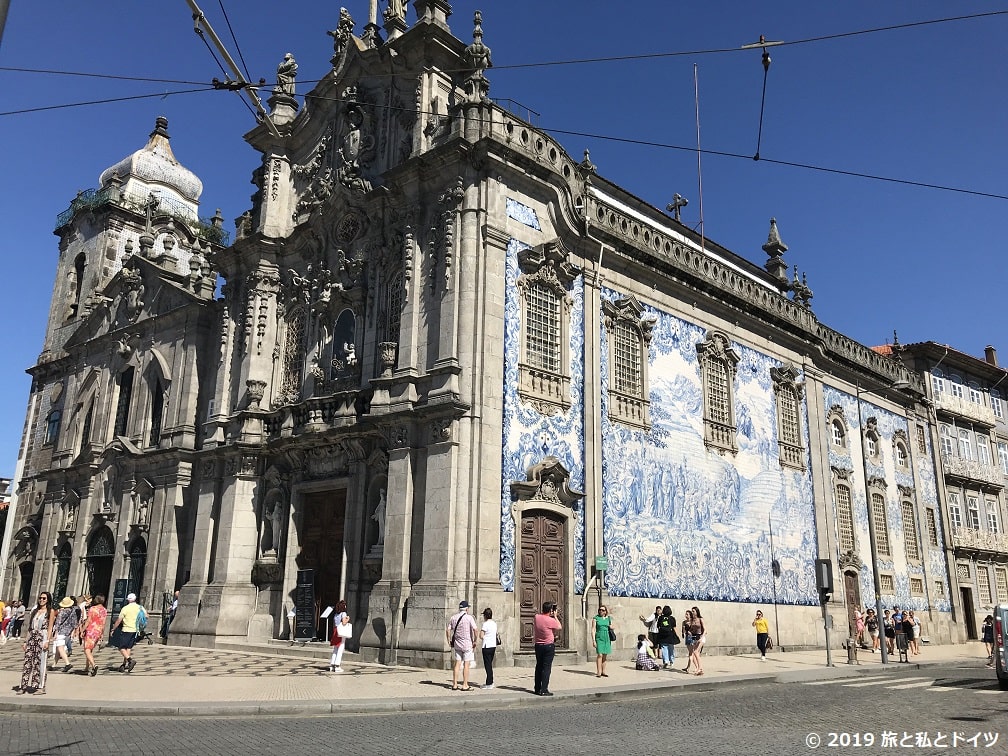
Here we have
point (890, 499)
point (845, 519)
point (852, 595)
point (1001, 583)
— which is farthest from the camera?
point (1001, 583)

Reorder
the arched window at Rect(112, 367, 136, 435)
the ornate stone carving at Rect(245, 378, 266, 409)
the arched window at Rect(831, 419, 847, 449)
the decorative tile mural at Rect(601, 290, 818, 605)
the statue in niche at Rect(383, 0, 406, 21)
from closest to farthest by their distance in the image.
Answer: the decorative tile mural at Rect(601, 290, 818, 605)
the statue in niche at Rect(383, 0, 406, 21)
the ornate stone carving at Rect(245, 378, 266, 409)
the arched window at Rect(112, 367, 136, 435)
the arched window at Rect(831, 419, 847, 449)

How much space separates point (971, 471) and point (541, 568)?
30898mm

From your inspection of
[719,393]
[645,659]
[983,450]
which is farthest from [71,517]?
[983,450]

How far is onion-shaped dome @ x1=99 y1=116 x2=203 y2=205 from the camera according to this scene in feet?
134

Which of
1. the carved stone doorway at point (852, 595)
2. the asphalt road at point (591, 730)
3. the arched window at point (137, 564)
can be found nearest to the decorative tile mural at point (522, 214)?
the asphalt road at point (591, 730)

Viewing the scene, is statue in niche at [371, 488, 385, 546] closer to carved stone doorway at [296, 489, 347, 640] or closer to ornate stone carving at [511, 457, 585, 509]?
carved stone doorway at [296, 489, 347, 640]

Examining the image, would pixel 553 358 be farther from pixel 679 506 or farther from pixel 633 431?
pixel 679 506

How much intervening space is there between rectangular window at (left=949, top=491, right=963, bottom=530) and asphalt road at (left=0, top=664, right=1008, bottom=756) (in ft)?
92.4

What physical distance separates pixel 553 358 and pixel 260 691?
11.0m

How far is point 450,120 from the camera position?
21328mm

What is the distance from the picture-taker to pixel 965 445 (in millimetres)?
41344

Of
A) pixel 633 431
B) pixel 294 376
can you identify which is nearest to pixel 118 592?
pixel 294 376

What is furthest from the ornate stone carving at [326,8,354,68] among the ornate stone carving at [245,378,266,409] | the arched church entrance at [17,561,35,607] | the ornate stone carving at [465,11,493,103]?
the arched church entrance at [17,561,35,607]

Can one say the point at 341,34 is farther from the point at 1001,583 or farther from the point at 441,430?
the point at 1001,583
